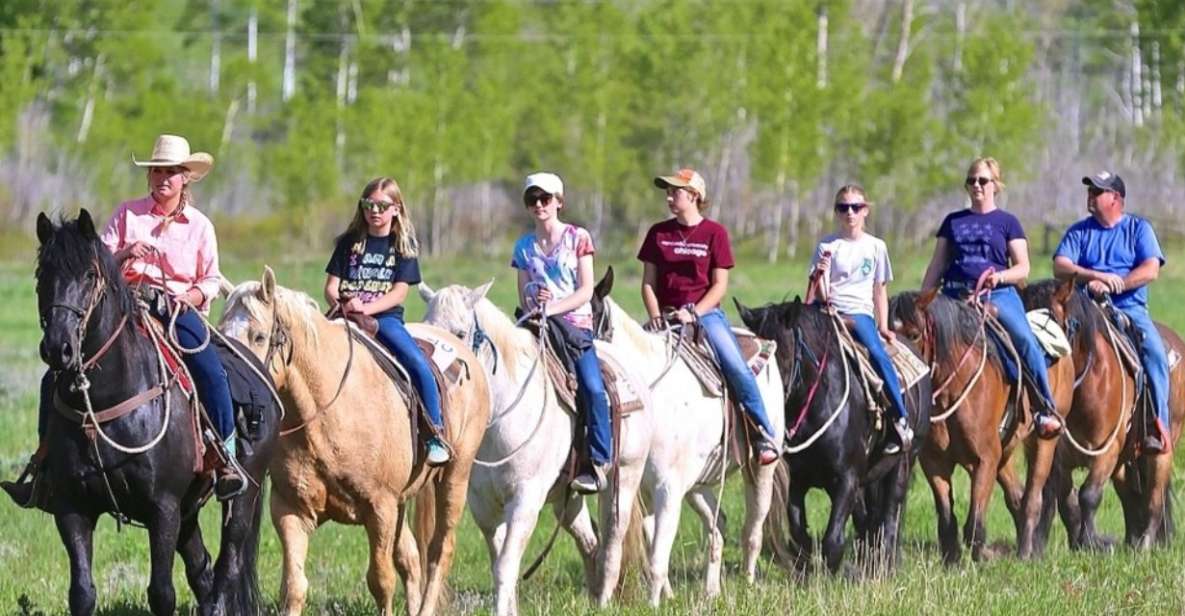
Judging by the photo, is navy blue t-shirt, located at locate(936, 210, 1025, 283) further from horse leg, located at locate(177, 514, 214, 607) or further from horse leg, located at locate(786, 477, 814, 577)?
horse leg, located at locate(177, 514, 214, 607)

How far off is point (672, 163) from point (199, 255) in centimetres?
5600

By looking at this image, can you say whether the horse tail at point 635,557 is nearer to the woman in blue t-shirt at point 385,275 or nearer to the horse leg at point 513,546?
the horse leg at point 513,546

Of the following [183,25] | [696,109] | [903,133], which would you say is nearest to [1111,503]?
[903,133]

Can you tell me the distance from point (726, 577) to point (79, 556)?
5091 mm

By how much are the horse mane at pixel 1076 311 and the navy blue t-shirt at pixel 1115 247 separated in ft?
1.08

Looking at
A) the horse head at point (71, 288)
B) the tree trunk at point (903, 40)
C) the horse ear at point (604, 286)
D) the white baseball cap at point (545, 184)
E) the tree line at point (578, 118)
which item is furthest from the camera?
the tree trunk at point (903, 40)

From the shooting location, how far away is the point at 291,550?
9.72 metres

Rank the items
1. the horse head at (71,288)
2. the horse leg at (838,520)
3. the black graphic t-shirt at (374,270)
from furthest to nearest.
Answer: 1. the horse leg at (838,520)
2. the black graphic t-shirt at (374,270)
3. the horse head at (71,288)

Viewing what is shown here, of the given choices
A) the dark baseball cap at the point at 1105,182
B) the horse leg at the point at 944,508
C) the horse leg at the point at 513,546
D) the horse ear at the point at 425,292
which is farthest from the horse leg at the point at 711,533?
the dark baseball cap at the point at 1105,182

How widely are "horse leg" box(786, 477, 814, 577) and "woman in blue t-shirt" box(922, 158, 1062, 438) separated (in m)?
2.01

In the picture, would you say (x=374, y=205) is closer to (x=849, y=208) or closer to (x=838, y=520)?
(x=849, y=208)

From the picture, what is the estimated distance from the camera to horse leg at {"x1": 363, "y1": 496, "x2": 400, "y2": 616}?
1000cm

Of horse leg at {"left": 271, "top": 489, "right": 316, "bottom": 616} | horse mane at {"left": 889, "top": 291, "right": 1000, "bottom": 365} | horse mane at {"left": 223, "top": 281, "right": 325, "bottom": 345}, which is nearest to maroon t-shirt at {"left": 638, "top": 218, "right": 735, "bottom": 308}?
horse mane at {"left": 889, "top": 291, "right": 1000, "bottom": 365}

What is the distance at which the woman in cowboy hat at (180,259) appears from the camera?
9.31 metres
